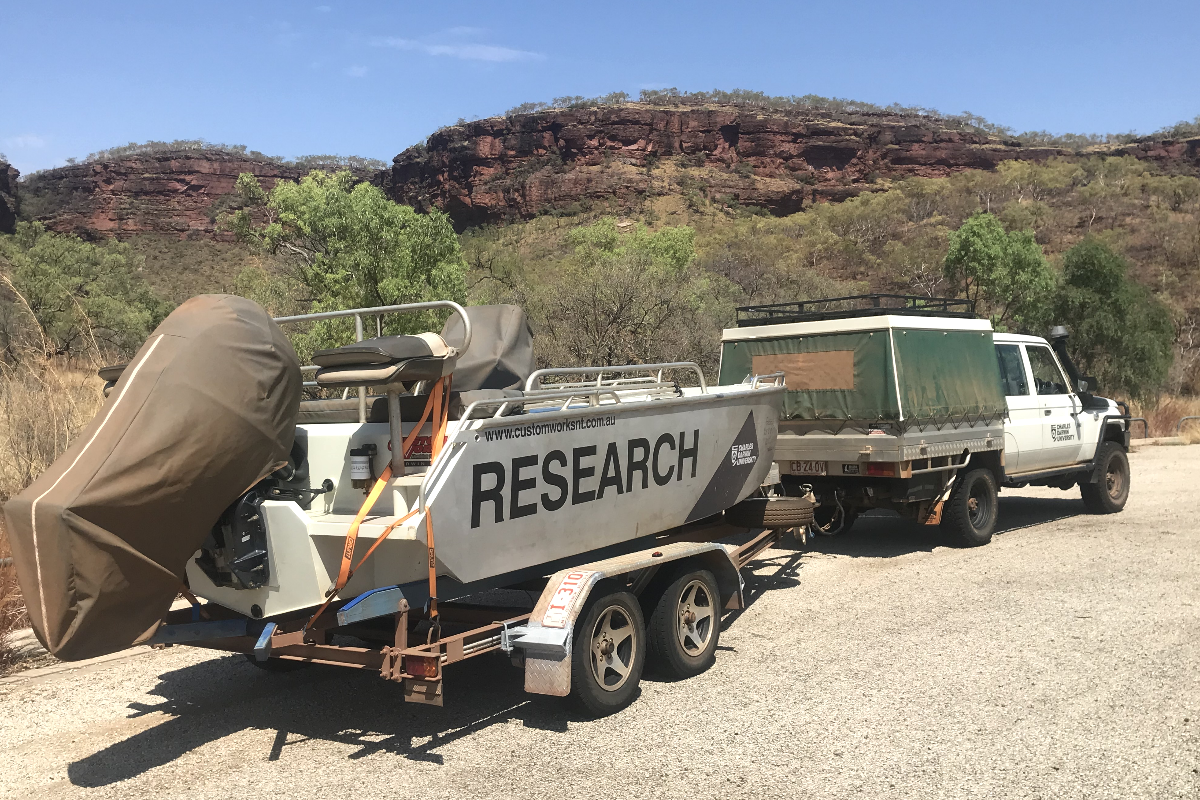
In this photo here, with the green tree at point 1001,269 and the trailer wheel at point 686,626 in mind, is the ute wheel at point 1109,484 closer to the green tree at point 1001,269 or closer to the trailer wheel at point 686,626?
the trailer wheel at point 686,626

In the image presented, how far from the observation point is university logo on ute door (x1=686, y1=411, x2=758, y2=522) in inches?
266

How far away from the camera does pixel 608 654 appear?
5453 mm

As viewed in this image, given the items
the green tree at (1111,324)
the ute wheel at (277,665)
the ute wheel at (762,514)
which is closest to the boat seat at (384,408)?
the ute wheel at (277,665)

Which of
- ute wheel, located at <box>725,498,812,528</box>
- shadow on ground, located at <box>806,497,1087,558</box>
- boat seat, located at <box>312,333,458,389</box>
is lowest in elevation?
shadow on ground, located at <box>806,497,1087,558</box>

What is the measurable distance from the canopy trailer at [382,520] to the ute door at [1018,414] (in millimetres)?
6487

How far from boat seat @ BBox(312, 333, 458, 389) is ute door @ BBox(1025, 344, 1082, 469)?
9.01 meters

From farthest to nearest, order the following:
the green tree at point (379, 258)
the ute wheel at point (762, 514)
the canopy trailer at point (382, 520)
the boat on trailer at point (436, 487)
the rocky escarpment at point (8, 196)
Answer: the rocky escarpment at point (8, 196) → the green tree at point (379, 258) → the ute wheel at point (762, 514) → the boat on trailer at point (436, 487) → the canopy trailer at point (382, 520)

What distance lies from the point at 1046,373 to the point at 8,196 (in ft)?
290

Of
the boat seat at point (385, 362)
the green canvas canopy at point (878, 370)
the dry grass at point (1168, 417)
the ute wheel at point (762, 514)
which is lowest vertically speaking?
the dry grass at point (1168, 417)

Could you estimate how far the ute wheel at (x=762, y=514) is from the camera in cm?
752

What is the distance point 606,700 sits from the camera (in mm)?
5281

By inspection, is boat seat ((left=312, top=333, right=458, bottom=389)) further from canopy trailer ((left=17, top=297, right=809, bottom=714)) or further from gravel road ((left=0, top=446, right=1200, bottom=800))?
gravel road ((left=0, top=446, right=1200, bottom=800))

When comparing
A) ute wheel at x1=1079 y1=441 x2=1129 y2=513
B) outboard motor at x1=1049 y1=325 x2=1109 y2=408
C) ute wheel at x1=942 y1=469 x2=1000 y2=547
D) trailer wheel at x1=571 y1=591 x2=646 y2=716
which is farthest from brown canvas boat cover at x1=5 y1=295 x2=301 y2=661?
ute wheel at x1=1079 y1=441 x2=1129 y2=513

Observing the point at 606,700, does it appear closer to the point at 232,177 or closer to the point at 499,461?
the point at 499,461
